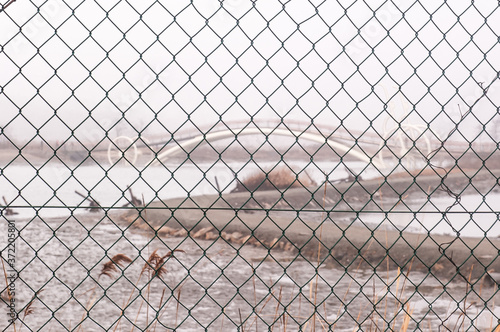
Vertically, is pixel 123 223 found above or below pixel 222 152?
above

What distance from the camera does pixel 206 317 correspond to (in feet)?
13.3

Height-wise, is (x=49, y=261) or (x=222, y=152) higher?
(x=49, y=261)

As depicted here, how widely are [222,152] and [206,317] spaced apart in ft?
7.32

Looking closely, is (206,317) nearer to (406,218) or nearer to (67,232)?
(67,232)

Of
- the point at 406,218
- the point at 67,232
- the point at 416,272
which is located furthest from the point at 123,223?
the point at 416,272

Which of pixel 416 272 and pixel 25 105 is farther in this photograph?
pixel 416 272

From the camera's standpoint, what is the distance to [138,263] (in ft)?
19.6

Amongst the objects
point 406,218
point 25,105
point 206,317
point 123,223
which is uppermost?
point 123,223

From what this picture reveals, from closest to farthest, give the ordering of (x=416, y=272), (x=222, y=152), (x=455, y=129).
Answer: (x=222, y=152)
(x=455, y=129)
(x=416, y=272)

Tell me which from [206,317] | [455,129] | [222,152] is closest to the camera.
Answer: [222,152]

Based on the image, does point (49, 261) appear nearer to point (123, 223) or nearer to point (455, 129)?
point (123, 223)

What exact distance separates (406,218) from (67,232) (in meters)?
4.87

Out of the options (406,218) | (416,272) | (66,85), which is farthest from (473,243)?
(66,85)

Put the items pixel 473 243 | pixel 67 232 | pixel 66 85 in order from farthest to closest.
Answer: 1. pixel 67 232
2. pixel 473 243
3. pixel 66 85
